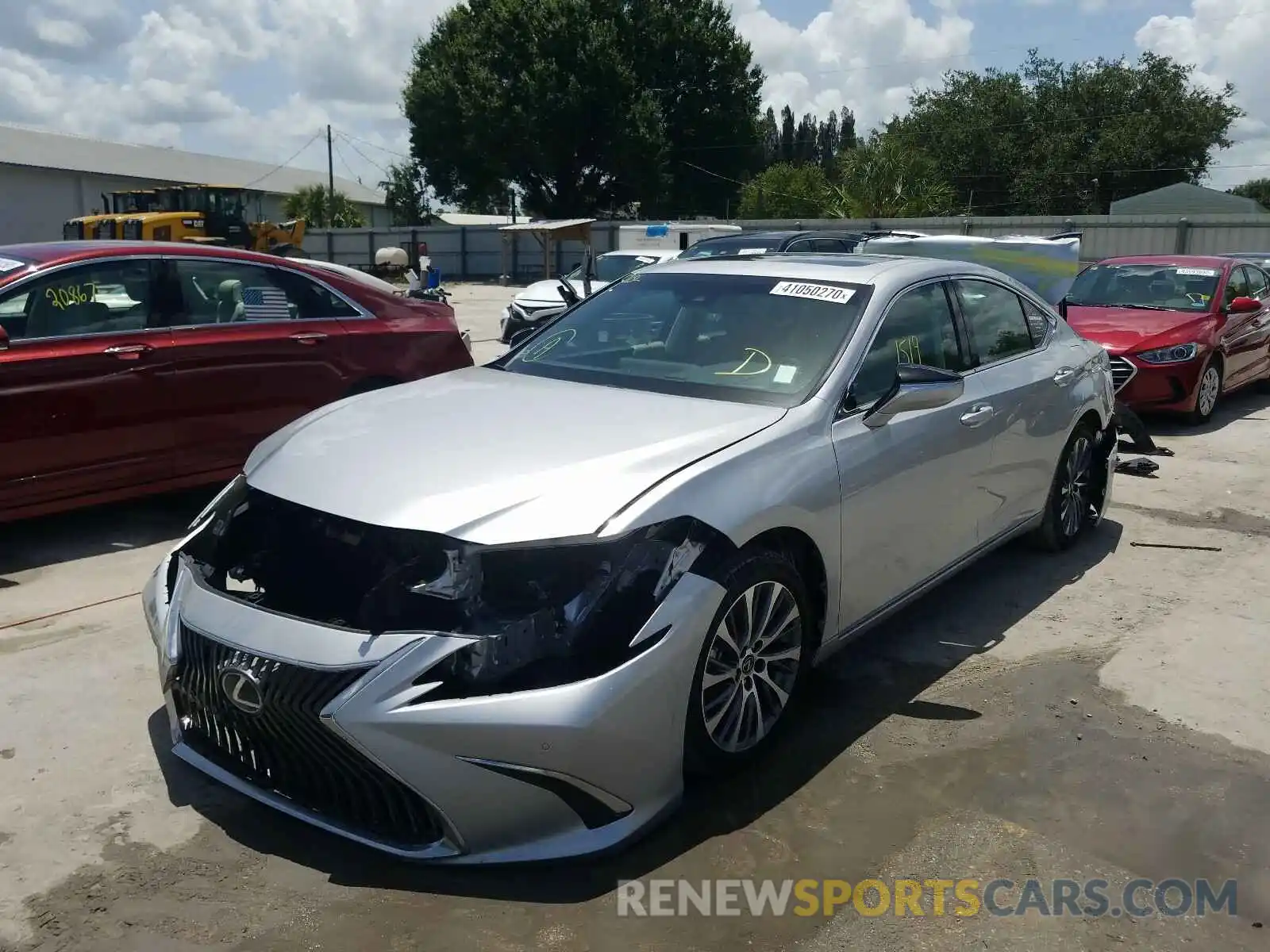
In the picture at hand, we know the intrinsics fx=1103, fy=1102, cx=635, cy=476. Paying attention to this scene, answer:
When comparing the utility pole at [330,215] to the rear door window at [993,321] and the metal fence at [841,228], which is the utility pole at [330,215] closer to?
the metal fence at [841,228]

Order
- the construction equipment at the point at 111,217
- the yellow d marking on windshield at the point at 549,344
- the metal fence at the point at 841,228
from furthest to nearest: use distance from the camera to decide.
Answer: the construction equipment at the point at 111,217
the metal fence at the point at 841,228
the yellow d marking on windshield at the point at 549,344

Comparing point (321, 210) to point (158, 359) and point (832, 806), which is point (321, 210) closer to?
point (158, 359)

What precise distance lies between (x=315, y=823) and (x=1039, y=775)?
2266mm

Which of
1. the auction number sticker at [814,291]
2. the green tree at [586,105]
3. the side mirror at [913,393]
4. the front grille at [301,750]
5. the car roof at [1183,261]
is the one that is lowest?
the front grille at [301,750]

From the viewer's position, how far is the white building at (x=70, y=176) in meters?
53.2

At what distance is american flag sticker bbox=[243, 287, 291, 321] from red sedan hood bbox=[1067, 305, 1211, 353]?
637 cm

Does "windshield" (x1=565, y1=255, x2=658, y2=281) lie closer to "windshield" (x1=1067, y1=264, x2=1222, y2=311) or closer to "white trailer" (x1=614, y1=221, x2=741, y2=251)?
"white trailer" (x1=614, y1=221, x2=741, y2=251)

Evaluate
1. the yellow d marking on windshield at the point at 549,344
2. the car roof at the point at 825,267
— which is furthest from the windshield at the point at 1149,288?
the yellow d marking on windshield at the point at 549,344

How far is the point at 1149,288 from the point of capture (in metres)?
10.6

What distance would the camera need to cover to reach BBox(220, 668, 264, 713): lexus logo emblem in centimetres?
287

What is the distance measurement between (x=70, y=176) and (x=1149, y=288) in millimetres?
57553

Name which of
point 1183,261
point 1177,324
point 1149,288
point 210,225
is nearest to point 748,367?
point 1177,324

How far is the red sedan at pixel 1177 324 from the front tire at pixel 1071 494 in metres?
3.55

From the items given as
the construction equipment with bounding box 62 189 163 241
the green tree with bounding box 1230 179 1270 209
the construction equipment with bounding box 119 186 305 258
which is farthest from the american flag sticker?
the green tree with bounding box 1230 179 1270 209
